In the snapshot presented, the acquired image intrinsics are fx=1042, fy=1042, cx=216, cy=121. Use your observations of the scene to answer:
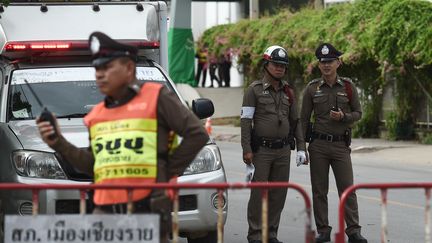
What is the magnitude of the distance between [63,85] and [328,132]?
2.66 m

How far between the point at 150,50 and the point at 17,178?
2.94 m

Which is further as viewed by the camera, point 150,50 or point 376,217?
point 376,217

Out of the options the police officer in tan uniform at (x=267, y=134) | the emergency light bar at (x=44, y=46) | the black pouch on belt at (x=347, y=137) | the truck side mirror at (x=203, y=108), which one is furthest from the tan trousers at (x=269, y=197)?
the emergency light bar at (x=44, y=46)

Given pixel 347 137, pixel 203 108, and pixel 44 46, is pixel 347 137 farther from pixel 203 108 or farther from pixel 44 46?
pixel 44 46

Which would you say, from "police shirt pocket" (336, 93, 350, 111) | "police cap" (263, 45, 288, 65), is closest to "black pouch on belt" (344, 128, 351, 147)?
"police shirt pocket" (336, 93, 350, 111)

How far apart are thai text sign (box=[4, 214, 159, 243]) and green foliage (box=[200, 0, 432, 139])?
629 inches

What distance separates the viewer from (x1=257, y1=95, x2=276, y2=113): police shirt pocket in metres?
9.98

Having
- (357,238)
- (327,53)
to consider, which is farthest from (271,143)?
(357,238)

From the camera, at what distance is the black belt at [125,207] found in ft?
20.4

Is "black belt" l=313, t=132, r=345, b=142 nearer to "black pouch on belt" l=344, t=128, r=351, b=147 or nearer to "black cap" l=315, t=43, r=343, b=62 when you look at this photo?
"black pouch on belt" l=344, t=128, r=351, b=147

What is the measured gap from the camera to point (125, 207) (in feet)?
20.5

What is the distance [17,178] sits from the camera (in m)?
8.77

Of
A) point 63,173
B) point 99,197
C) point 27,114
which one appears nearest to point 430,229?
point 99,197

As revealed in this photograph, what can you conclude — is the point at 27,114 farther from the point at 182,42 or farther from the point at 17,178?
the point at 182,42
